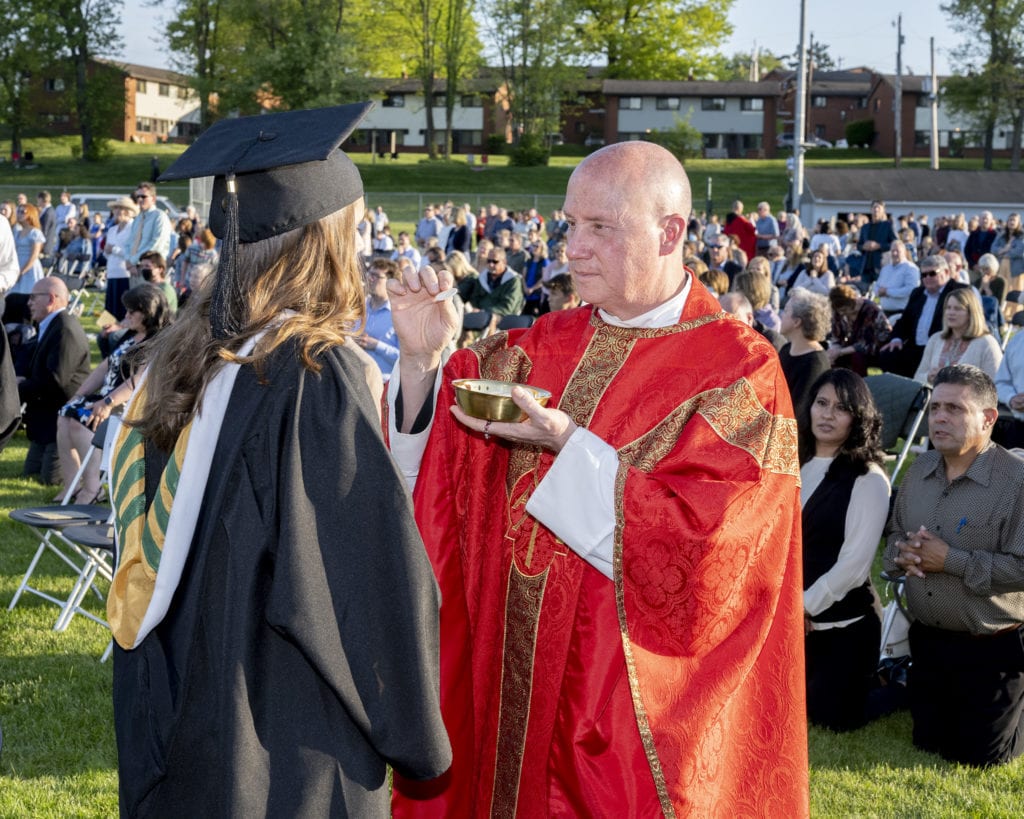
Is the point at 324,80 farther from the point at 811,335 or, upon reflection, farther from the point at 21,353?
the point at 811,335

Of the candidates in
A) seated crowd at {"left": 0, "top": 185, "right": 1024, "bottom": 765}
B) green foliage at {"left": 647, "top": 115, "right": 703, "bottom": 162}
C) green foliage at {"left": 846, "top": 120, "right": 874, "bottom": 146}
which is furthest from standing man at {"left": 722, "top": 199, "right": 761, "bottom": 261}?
green foliage at {"left": 846, "top": 120, "right": 874, "bottom": 146}

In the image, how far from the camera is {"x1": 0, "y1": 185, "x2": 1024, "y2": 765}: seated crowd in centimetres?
549

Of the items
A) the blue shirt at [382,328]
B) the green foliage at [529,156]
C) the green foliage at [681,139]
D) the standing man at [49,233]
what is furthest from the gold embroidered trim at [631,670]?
the green foliage at [681,139]

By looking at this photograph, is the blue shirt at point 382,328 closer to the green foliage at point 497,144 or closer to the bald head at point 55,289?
the bald head at point 55,289

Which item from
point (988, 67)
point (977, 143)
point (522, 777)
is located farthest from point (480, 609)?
point (977, 143)

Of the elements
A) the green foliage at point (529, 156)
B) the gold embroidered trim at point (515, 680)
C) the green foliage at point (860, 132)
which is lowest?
the gold embroidered trim at point (515, 680)

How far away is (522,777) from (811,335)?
598 centimetres

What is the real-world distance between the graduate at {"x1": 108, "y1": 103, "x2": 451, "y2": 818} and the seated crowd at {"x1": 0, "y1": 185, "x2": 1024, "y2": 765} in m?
0.26

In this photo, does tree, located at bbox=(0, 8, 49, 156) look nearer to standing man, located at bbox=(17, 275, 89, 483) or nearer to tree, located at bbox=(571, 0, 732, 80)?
tree, located at bbox=(571, 0, 732, 80)

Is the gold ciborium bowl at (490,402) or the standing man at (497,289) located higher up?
the standing man at (497,289)

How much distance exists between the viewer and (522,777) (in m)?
3.24

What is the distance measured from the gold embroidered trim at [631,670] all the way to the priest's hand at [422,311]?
67 cm

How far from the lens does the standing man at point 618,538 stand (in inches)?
116

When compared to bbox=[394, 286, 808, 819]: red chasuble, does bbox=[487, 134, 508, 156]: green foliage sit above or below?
above
